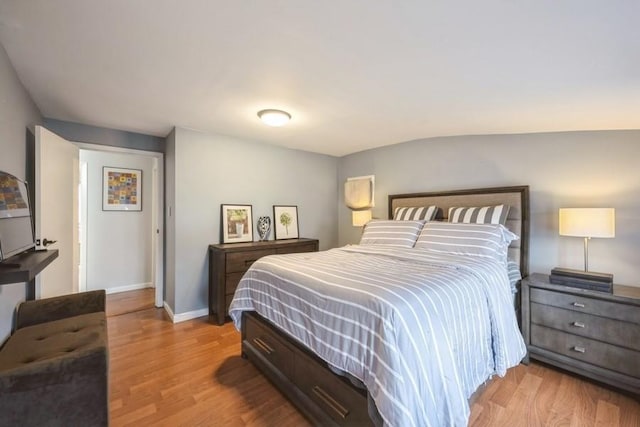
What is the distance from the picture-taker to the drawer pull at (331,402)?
1.39 meters

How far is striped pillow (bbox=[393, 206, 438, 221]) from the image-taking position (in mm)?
3111

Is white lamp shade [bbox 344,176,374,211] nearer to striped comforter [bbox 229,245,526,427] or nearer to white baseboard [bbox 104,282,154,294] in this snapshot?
striped comforter [bbox 229,245,526,427]

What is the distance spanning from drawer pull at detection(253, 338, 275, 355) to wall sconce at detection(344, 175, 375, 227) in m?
2.23

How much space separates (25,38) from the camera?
1.47 metres

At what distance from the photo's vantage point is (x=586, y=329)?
1.99 meters

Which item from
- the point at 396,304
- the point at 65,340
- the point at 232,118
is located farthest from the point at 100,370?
the point at 232,118

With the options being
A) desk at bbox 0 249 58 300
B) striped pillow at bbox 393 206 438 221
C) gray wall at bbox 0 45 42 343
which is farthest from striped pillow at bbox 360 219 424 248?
gray wall at bbox 0 45 42 343

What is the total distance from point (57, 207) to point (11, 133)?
0.86 metres

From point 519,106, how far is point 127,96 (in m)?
3.06

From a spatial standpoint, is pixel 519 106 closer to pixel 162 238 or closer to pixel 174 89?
pixel 174 89

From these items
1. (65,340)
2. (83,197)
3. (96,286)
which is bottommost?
(96,286)

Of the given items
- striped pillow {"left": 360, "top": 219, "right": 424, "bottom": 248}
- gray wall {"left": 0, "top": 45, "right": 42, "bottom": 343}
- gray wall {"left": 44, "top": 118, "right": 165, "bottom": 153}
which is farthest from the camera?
gray wall {"left": 44, "top": 118, "right": 165, "bottom": 153}

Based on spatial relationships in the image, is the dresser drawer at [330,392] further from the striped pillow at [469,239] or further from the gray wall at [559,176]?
the gray wall at [559,176]

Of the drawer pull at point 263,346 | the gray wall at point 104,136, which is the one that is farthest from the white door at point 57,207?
the drawer pull at point 263,346
